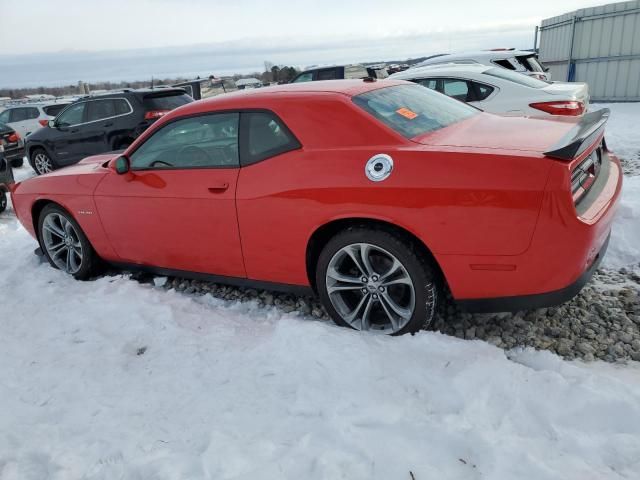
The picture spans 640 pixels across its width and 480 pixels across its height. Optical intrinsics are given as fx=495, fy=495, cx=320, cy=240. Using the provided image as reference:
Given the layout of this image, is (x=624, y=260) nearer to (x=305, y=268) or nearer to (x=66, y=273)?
(x=305, y=268)

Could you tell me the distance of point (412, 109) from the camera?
333cm

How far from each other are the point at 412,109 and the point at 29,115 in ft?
48.4

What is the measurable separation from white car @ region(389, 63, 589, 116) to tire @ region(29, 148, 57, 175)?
736 cm

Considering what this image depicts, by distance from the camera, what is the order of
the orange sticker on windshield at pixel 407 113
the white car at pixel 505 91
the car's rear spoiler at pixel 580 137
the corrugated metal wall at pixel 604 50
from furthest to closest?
the corrugated metal wall at pixel 604 50, the white car at pixel 505 91, the orange sticker on windshield at pixel 407 113, the car's rear spoiler at pixel 580 137

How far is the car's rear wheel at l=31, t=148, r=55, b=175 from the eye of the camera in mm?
10125

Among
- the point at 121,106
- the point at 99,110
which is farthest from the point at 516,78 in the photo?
the point at 99,110

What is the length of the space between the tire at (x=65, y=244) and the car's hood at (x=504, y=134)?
316cm

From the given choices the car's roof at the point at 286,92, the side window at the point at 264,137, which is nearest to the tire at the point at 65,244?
the car's roof at the point at 286,92

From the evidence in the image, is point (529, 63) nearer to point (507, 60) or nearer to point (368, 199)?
point (507, 60)

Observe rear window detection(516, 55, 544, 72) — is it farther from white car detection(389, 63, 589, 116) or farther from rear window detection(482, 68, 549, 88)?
rear window detection(482, 68, 549, 88)

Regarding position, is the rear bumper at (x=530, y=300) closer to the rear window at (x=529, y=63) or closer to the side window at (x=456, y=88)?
the side window at (x=456, y=88)

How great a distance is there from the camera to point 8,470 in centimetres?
228

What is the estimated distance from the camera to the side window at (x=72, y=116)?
9.66 m

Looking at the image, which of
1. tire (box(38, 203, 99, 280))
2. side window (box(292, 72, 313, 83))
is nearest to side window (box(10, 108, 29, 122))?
side window (box(292, 72, 313, 83))
